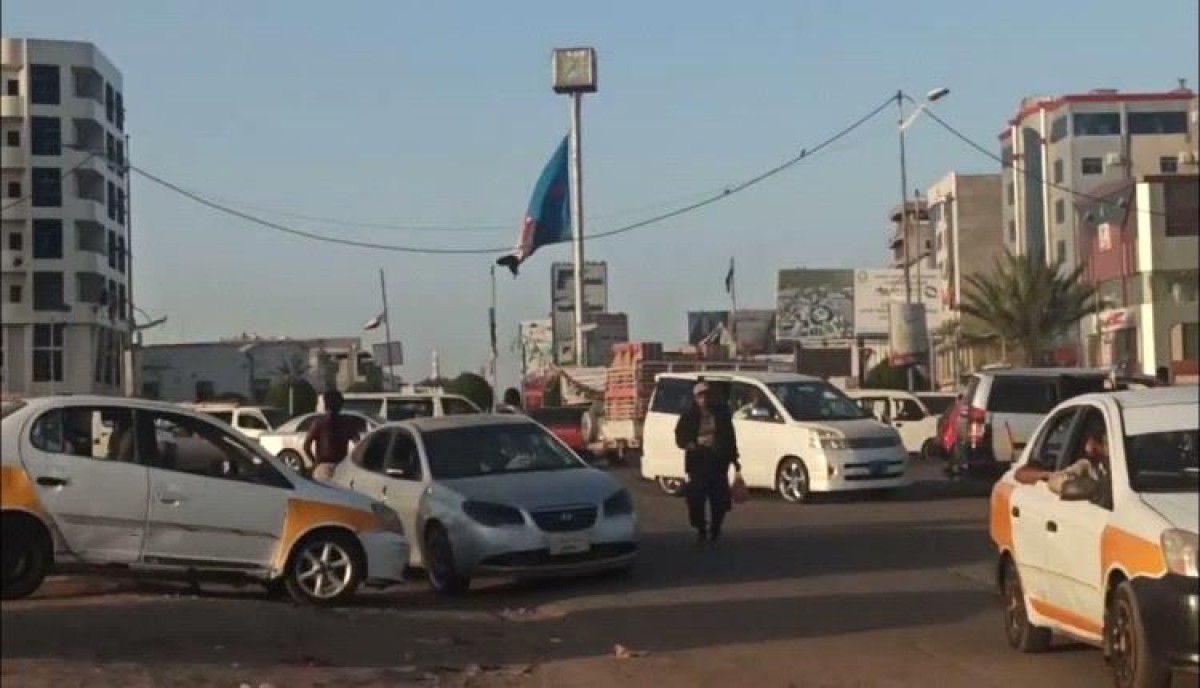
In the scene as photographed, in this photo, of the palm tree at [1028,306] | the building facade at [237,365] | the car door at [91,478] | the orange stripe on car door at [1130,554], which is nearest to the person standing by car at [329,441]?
the car door at [91,478]

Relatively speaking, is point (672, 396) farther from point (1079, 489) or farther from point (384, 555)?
point (1079, 489)

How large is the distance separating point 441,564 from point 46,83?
3346 cm

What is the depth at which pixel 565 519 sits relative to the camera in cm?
1562

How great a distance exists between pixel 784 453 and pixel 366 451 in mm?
9322

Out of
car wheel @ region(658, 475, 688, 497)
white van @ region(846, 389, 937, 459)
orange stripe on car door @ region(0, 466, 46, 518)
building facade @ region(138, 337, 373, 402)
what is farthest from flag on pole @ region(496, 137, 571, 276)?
building facade @ region(138, 337, 373, 402)

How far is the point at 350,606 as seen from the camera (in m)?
14.1

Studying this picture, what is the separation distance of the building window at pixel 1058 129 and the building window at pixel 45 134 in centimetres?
6028

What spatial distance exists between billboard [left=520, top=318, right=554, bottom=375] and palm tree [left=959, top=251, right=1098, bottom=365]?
40.3 m

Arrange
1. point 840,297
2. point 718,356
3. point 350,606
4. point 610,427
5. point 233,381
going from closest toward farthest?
point 350,606 < point 610,427 < point 718,356 < point 840,297 < point 233,381

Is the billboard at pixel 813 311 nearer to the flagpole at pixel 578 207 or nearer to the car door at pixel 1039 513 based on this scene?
the flagpole at pixel 578 207

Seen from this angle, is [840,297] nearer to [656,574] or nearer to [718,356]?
[718,356]

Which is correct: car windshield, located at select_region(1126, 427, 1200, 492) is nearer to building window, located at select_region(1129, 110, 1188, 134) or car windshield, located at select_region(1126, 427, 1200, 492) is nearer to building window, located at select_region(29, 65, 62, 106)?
building window, located at select_region(29, 65, 62, 106)

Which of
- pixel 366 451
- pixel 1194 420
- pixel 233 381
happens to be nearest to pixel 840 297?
pixel 233 381

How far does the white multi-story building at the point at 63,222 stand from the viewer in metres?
42.1
